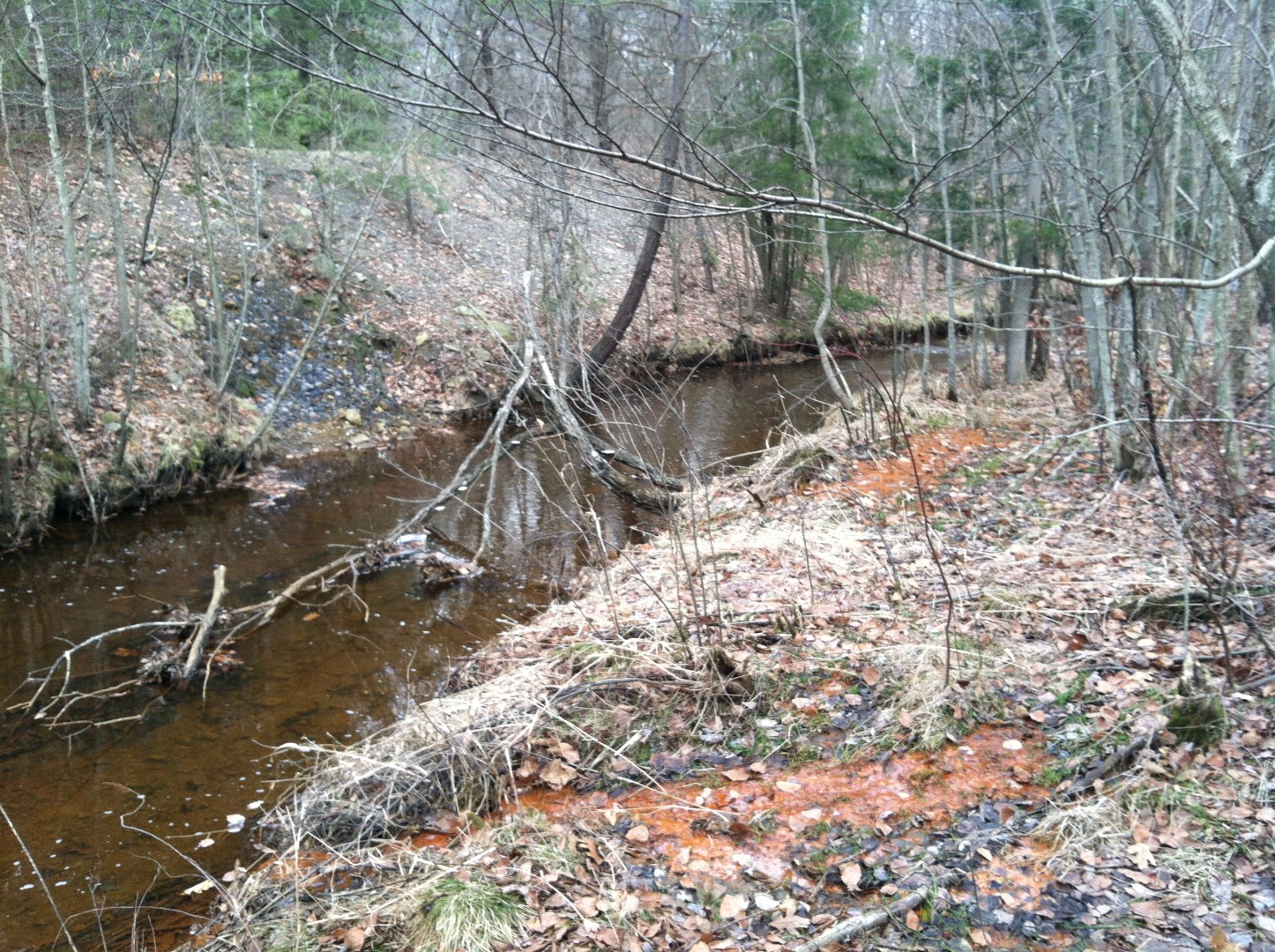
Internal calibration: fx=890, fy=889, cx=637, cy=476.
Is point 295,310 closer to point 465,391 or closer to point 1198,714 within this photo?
point 465,391

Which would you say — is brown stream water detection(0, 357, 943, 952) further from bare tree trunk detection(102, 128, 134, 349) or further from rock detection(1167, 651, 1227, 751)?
rock detection(1167, 651, 1227, 751)

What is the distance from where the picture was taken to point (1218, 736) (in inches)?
146

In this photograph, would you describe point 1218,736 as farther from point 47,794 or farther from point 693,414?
point 693,414

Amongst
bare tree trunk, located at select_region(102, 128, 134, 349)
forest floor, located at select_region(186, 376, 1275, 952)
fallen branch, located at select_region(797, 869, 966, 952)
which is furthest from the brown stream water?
fallen branch, located at select_region(797, 869, 966, 952)

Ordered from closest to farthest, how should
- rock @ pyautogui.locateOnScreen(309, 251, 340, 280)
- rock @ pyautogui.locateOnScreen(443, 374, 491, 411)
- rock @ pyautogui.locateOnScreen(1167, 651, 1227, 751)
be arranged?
1. rock @ pyautogui.locateOnScreen(1167, 651, 1227, 751)
2. rock @ pyautogui.locateOnScreen(443, 374, 491, 411)
3. rock @ pyautogui.locateOnScreen(309, 251, 340, 280)

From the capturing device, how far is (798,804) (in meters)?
4.07

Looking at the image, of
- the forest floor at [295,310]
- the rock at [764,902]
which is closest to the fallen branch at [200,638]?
the forest floor at [295,310]

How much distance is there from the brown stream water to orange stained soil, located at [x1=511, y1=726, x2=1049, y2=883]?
1.84 m

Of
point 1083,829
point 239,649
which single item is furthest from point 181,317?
point 1083,829

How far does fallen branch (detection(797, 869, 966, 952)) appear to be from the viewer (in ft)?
10.4

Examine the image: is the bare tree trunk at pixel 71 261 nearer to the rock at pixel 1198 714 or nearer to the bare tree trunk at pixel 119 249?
the bare tree trunk at pixel 119 249

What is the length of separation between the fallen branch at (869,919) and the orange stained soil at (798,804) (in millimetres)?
282

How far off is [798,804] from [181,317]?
40.5 feet

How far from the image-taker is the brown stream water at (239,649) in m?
4.74
